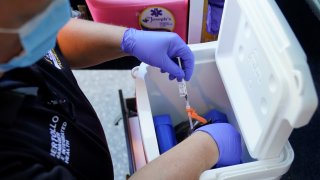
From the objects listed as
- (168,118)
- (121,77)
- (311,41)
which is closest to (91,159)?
(168,118)

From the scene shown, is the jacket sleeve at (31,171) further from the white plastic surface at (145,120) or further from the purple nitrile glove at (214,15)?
the purple nitrile glove at (214,15)

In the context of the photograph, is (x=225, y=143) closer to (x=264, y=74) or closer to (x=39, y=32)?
(x=264, y=74)

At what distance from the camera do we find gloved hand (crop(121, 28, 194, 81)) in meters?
0.91

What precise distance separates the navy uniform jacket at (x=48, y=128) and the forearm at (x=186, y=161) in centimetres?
11

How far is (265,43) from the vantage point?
676 millimetres

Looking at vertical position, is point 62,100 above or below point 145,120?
above

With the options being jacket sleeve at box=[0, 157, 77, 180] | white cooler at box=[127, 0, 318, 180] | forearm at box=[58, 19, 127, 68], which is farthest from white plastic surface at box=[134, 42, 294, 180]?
jacket sleeve at box=[0, 157, 77, 180]

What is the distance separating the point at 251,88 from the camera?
0.84 meters

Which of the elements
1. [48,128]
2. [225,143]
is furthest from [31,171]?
[225,143]

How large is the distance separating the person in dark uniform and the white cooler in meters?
0.06

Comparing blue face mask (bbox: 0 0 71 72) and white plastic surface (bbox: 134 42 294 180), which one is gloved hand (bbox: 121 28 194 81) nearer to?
white plastic surface (bbox: 134 42 294 180)

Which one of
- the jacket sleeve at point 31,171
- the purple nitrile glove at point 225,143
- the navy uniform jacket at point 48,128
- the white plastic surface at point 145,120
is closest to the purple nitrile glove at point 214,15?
the white plastic surface at point 145,120

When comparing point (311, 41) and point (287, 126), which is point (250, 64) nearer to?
point (287, 126)

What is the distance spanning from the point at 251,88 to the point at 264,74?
0.32ft
